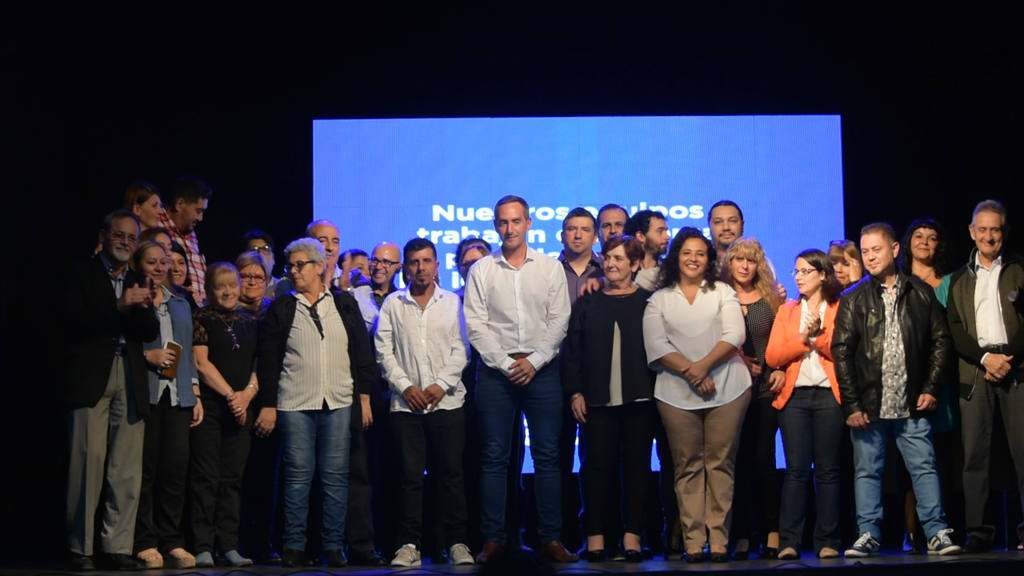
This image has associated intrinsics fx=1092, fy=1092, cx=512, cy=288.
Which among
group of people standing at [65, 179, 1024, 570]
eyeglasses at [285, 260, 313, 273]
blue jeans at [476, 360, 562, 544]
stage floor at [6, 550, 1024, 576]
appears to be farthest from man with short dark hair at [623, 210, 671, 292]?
eyeglasses at [285, 260, 313, 273]

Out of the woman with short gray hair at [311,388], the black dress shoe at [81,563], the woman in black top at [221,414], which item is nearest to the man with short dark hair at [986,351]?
the woman with short gray hair at [311,388]

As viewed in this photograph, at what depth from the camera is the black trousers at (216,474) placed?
4.63 meters

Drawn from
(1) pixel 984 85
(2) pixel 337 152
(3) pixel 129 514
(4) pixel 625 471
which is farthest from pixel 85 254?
(1) pixel 984 85

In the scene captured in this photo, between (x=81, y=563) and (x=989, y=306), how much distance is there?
4.00 m

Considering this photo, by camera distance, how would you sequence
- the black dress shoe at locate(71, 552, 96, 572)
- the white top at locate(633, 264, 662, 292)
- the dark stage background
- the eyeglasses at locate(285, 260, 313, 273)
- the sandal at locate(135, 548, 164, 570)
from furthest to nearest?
the dark stage background → the white top at locate(633, 264, 662, 292) → the eyeglasses at locate(285, 260, 313, 273) → the sandal at locate(135, 548, 164, 570) → the black dress shoe at locate(71, 552, 96, 572)

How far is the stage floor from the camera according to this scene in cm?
410

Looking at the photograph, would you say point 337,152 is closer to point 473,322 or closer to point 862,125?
point 473,322

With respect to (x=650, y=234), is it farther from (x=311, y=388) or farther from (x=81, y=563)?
(x=81, y=563)

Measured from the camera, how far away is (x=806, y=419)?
15.5ft

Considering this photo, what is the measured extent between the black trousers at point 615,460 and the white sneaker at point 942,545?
1.23 meters

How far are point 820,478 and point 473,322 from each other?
165 cm

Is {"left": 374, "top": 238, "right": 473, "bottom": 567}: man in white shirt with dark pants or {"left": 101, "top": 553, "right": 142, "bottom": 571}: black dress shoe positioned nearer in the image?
{"left": 101, "top": 553, "right": 142, "bottom": 571}: black dress shoe

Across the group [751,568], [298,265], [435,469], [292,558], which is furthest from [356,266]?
[751,568]

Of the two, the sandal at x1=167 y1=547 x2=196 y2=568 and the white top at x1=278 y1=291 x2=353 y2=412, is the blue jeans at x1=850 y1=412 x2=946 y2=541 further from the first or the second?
the sandal at x1=167 y1=547 x2=196 y2=568
